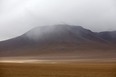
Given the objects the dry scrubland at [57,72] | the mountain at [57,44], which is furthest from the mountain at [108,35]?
the dry scrubland at [57,72]

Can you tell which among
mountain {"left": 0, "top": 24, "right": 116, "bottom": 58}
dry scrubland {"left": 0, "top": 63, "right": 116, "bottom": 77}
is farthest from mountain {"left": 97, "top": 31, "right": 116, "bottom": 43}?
dry scrubland {"left": 0, "top": 63, "right": 116, "bottom": 77}

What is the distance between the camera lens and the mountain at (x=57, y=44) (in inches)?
2800

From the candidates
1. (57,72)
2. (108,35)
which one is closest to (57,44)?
(108,35)

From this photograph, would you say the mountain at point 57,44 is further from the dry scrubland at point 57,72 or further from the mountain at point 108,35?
the dry scrubland at point 57,72

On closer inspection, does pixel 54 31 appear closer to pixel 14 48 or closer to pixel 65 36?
pixel 65 36

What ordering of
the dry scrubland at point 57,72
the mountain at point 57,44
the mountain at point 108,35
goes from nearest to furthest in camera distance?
1. the dry scrubland at point 57,72
2. the mountain at point 57,44
3. the mountain at point 108,35

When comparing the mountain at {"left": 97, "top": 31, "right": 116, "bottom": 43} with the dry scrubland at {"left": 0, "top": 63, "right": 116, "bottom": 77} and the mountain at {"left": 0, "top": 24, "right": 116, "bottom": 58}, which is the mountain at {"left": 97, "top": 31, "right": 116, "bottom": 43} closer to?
the mountain at {"left": 0, "top": 24, "right": 116, "bottom": 58}

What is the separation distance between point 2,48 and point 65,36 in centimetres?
3017

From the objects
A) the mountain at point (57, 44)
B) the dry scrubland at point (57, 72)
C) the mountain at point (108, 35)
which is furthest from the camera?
the mountain at point (108, 35)

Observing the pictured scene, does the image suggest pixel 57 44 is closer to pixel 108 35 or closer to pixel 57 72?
pixel 108 35

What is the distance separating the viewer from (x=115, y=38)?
112 meters

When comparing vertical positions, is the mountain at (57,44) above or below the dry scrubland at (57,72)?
above

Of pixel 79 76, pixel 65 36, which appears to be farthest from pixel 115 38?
pixel 79 76

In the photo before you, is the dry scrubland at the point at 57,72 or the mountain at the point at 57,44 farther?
the mountain at the point at 57,44
